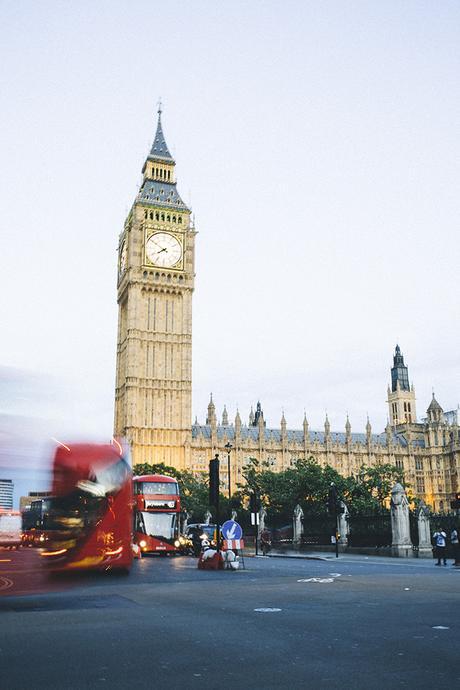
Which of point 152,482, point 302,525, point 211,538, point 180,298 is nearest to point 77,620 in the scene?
point 152,482

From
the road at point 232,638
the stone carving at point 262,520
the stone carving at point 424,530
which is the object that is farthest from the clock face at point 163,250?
the road at point 232,638

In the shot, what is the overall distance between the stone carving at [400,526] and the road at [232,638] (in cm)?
1687

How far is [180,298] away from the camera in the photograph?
307 feet

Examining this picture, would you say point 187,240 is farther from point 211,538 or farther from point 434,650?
point 434,650

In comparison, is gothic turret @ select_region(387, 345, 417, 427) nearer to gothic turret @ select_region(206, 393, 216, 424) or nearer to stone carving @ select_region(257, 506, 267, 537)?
gothic turret @ select_region(206, 393, 216, 424)

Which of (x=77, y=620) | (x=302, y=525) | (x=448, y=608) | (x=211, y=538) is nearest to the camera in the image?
(x=77, y=620)

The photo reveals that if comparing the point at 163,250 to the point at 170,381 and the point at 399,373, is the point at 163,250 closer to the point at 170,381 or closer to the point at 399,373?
the point at 170,381

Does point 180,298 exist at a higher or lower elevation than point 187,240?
lower

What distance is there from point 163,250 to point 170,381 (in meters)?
18.6

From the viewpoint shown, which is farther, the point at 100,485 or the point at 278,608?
the point at 100,485

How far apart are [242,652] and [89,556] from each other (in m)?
12.0

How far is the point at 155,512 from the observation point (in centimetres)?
3098

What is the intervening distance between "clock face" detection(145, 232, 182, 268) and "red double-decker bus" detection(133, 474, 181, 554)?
64352 mm

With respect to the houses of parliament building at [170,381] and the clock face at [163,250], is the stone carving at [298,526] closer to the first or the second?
the houses of parliament building at [170,381]
